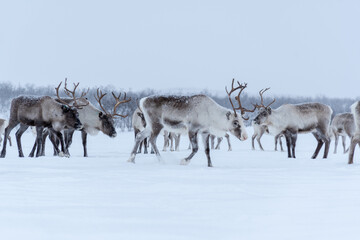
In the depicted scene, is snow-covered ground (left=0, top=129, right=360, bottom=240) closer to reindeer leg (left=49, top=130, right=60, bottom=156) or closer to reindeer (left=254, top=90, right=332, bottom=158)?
reindeer leg (left=49, top=130, right=60, bottom=156)

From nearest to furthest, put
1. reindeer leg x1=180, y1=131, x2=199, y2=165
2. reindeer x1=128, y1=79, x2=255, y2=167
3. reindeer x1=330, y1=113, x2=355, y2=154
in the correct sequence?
reindeer leg x1=180, y1=131, x2=199, y2=165
reindeer x1=128, y1=79, x2=255, y2=167
reindeer x1=330, y1=113, x2=355, y2=154

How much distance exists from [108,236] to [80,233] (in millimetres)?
188

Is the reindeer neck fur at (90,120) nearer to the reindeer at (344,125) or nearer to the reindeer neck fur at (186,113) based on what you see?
the reindeer neck fur at (186,113)

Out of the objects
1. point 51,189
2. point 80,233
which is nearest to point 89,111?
point 51,189

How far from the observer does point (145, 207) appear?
3176mm

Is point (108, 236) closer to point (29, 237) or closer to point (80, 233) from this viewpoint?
point (80, 233)

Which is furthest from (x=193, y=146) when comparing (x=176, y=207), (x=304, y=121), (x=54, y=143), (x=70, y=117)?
(x=304, y=121)

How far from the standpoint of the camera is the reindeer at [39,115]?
9383 millimetres

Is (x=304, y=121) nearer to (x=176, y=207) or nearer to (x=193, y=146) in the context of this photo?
(x=193, y=146)

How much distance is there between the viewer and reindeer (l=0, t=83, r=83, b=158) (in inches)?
369

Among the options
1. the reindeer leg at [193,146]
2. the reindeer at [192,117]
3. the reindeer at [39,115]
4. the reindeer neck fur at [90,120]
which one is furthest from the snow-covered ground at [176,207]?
the reindeer neck fur at [90,120]

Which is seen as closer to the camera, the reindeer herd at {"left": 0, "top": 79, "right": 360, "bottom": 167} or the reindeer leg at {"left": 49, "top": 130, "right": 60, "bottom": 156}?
the reindeer herd at {"left": 0, "top": 79, "right": 360, "bottom": 167}

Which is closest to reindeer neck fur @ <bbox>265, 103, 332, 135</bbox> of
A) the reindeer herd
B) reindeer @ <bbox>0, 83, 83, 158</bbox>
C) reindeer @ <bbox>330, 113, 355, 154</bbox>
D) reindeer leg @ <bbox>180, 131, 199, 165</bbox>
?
the reindeer herd

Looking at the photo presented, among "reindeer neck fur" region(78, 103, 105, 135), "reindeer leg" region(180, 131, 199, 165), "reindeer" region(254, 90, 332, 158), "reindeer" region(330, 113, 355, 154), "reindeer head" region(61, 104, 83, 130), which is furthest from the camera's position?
"reindeer" region(330, 113, 355, 154)
